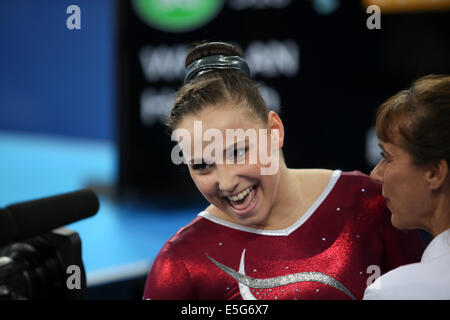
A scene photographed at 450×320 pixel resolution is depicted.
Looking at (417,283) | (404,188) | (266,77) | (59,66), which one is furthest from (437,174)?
(59,66)

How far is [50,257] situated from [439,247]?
0.79 metres

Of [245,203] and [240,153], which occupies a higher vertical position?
[240,153]

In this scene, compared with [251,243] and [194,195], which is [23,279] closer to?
[251,243]

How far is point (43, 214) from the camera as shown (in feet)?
3.82

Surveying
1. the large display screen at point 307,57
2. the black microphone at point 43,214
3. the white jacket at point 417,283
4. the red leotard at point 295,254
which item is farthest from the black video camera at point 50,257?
the large display screen at point 307,57

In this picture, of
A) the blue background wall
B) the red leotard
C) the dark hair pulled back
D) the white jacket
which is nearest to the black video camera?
the red leotard

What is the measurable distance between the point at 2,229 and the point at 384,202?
0.88m

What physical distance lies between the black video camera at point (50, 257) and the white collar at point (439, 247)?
697mm

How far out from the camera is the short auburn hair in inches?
43.9

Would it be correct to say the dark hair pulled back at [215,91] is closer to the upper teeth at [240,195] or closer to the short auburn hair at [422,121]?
the upper teeth at [240,195]

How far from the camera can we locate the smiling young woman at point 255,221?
4.25 ft

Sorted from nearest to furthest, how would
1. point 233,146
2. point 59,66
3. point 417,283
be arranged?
point 417,283
point 233,146
point 59,66

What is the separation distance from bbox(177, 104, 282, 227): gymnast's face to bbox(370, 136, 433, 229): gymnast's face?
0.87 feet

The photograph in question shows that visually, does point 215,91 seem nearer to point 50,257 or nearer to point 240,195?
point 240,195
